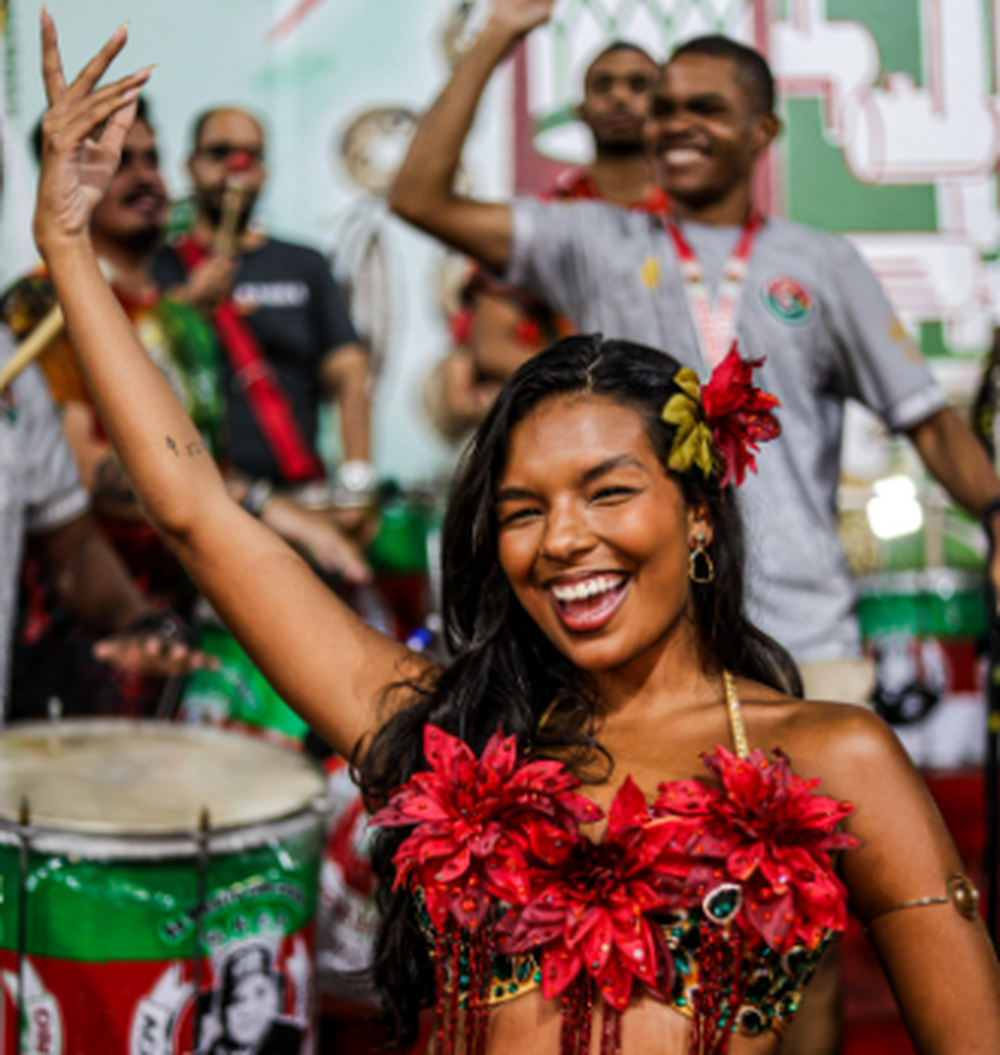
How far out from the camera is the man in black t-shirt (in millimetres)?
4426

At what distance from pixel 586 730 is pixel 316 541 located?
126cm

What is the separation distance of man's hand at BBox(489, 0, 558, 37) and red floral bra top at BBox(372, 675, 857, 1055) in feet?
4.64

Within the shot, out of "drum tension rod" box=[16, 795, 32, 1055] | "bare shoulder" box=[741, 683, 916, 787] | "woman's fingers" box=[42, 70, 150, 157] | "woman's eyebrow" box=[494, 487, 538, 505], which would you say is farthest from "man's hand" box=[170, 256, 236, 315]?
"bare shoulder" box=[741, 683, 916, 787]

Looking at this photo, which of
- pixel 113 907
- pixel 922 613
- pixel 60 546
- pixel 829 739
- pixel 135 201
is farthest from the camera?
pixel 922 613

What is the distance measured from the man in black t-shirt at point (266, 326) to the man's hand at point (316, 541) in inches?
56.7

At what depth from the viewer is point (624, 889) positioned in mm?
1517

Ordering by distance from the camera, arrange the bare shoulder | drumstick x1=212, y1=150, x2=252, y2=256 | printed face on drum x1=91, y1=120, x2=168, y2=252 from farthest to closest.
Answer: drumstick x1=212, y1=150, x2=252, y2=256
printed face on drum x1=91, y1=120, x2=168, y2=252
the bare shoulder

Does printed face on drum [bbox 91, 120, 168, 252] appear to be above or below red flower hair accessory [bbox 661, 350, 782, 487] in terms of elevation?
above

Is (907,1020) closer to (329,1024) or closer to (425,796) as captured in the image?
(425,796)

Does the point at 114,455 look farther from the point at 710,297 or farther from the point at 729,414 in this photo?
the point at 729,414

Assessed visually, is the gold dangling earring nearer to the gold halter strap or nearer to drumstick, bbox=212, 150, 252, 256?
the gold halter strap

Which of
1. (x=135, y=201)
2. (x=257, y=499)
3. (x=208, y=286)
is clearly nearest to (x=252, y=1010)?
(x=257, y=499)

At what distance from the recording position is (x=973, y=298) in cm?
562

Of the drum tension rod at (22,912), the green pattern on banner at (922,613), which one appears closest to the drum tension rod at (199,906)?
the drum tension rod at (22,912)
